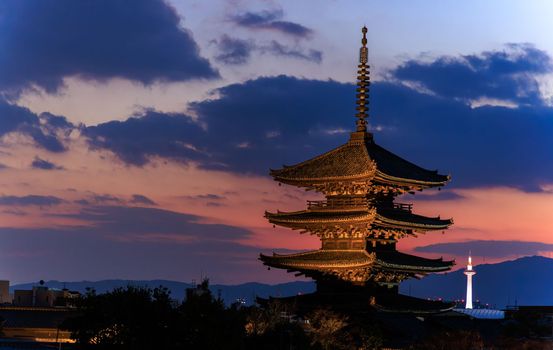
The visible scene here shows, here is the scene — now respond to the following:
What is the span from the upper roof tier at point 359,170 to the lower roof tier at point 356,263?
20.3 feet

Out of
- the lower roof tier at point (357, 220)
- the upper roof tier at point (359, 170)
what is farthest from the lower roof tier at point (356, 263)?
the upper roof tier at point (359, 170)

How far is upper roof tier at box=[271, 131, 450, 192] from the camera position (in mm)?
101688

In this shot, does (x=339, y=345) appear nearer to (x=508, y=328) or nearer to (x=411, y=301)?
(x=411, y=301)

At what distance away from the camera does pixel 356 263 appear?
98812mm

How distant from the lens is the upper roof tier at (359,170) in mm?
101688

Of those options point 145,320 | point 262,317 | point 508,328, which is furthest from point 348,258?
point 145,320

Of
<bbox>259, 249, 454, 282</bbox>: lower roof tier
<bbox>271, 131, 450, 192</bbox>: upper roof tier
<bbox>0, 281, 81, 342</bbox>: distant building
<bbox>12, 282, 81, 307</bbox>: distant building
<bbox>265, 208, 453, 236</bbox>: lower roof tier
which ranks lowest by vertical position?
<bbox>0, 281, 81, 342</bbox>: distant building

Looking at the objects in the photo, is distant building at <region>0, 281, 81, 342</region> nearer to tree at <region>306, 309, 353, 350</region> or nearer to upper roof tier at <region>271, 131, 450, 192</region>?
tree at <region>306, 309, 353, 350</region>

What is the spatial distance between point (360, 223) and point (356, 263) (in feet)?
11.8

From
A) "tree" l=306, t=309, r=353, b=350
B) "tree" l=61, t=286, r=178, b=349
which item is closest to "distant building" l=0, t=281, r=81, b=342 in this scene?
"tree" l=61, t=286, r=178, b=349

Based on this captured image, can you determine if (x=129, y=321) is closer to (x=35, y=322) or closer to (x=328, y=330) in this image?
(x=328, y=330)

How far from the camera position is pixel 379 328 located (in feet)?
311

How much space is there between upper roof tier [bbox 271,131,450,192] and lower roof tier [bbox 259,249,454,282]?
20.3 feet

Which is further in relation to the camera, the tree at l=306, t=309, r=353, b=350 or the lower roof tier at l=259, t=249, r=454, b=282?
the lower roof tier at l=259, t=249, r=454, b=282
